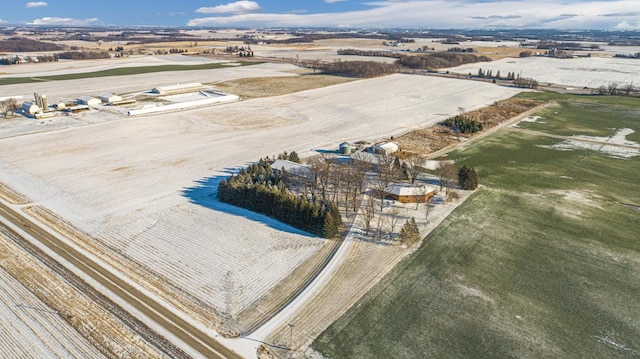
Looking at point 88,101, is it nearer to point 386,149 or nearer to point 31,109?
point 31,109

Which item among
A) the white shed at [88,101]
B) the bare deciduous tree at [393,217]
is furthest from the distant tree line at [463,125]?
the white shed at [88,101]

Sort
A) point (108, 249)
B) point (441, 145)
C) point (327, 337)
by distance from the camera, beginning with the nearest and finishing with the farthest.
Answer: point (327, 337)
point (108, 249)
point (441, 145)

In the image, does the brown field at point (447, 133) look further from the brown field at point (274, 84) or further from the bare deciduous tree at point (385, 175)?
the brown field at point (274, 84)

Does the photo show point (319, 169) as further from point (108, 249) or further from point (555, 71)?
point (555, 71)

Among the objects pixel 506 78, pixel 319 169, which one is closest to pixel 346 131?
pixel 319 169

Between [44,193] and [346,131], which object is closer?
[44,193]

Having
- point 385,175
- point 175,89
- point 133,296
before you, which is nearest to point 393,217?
point 385,175

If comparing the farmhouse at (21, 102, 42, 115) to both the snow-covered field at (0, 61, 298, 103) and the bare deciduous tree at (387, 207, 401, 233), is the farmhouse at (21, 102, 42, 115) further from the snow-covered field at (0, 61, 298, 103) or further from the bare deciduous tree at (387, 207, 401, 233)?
the bare deciduous tree at (387, 207, 401, 233)
